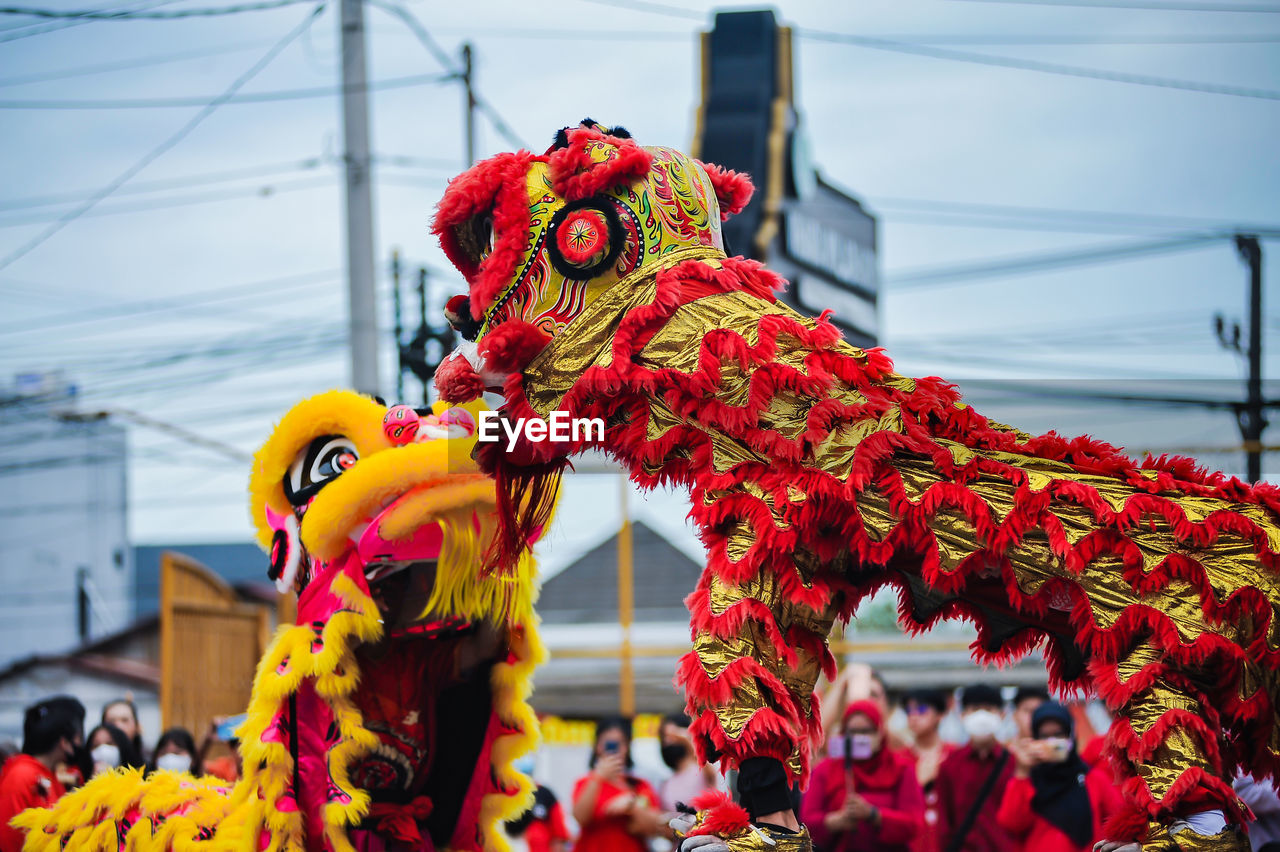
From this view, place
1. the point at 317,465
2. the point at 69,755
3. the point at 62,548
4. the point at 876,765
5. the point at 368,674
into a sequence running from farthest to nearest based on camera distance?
the point at 62,548 → the point at 876,765 → the point at 69,755 → the point at 317,465 → the point at 368,674

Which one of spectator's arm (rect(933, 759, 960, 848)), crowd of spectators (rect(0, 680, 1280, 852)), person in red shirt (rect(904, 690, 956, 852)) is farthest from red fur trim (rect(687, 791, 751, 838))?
person in red shirt (rect(904, 690, 956, 852))

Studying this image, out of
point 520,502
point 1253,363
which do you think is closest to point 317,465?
point 520,502

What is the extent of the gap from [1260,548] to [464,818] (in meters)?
2.23

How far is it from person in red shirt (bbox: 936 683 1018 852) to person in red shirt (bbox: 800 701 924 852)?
15 centimetres

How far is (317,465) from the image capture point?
3.77 meters

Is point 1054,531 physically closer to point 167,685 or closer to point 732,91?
point 167,685

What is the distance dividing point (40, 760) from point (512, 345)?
3.01 meters

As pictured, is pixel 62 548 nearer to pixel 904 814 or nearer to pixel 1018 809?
pixel 904 814

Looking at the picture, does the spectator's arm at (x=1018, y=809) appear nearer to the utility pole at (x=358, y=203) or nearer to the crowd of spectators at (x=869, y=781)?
the crowd of spectators at (x=869, y=781)

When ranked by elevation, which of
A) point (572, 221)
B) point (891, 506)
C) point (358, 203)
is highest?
point (572, 221)

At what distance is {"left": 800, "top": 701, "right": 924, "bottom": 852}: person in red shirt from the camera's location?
4.62 meters

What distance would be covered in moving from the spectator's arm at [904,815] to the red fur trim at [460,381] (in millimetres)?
2604

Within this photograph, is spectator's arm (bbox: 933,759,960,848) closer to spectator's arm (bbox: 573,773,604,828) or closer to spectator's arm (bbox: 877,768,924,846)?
spectator's arm (bbox: 877,768,924,846)
